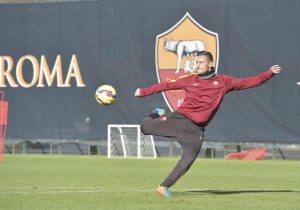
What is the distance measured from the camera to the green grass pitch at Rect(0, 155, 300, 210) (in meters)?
12.1

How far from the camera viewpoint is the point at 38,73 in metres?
29.0

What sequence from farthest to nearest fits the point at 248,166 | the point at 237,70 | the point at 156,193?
the point at 237,70, the point at 248,166, the point at 156,193

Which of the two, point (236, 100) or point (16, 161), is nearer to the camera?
point (16, 161)

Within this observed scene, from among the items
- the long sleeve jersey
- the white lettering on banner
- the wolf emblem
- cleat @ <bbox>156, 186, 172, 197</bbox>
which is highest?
the wolf emblem

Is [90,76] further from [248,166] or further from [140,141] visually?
[248,166]

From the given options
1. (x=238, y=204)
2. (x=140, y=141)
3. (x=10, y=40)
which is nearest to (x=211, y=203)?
(x=238, y=204)

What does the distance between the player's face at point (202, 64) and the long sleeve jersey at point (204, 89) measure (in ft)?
0.42

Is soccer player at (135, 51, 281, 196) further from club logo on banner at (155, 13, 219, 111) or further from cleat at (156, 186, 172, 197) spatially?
club logo on banner at (155, 13, 219, 111)

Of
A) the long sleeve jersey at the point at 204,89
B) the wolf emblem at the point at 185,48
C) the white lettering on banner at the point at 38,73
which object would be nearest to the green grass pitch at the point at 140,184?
the long sleeve jersey at the point at 204,89

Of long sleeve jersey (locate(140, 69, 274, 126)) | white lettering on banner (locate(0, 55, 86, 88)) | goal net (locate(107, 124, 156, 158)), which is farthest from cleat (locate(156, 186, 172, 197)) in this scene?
white lettering on banner (locate(0, 55, 86, 88))

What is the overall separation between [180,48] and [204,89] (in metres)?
13.6

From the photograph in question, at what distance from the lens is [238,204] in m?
12.0

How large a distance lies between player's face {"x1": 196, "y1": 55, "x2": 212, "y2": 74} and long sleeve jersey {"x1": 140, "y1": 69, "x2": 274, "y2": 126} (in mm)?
128

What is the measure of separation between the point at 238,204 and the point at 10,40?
18.9 metres
